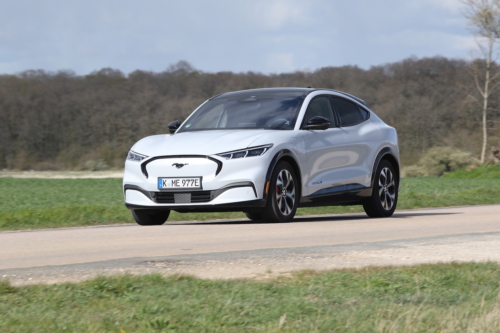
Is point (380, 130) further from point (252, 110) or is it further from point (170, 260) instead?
point (170, 260)

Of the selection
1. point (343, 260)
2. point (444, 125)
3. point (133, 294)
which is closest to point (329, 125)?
point (343, 260)

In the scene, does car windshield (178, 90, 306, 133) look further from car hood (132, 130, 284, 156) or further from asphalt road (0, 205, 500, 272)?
asphalt road (0, 205, 500, 272)

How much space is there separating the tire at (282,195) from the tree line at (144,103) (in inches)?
2961

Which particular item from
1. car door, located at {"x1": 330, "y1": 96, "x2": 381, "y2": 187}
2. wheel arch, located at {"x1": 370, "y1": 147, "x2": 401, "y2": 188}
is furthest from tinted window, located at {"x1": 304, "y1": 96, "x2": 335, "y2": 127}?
wheel arch, located at {"x1": 370, "y1": 147, "x2": 401, "y2": 188}

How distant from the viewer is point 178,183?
989 centimetres

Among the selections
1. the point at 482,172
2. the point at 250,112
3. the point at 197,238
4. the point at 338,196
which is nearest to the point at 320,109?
the point at 250,112

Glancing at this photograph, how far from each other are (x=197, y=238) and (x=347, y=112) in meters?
4.38

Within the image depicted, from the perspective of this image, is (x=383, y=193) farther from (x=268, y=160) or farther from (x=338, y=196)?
(x=268, y=160)

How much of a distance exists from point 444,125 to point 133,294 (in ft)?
278

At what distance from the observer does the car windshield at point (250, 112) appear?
1088 cm

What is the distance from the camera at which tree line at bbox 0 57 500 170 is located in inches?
3452

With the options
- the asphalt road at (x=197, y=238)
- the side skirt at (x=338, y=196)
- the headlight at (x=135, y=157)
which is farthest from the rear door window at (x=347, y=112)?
the headlight at (x=135, y=157)

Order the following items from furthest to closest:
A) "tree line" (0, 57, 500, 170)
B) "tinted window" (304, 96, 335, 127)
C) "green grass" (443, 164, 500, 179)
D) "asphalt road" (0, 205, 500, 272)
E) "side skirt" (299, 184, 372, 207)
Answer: "tree line" (0, 57, 500, 170) → "green grass" (443, 164, 500, 179) → "tinted window" (304, 96, 335, 127) → "side skirt" (299, 184, 372, 207) → "asphalt road" (0, 205, 500, 272)

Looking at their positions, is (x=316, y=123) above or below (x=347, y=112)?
below
